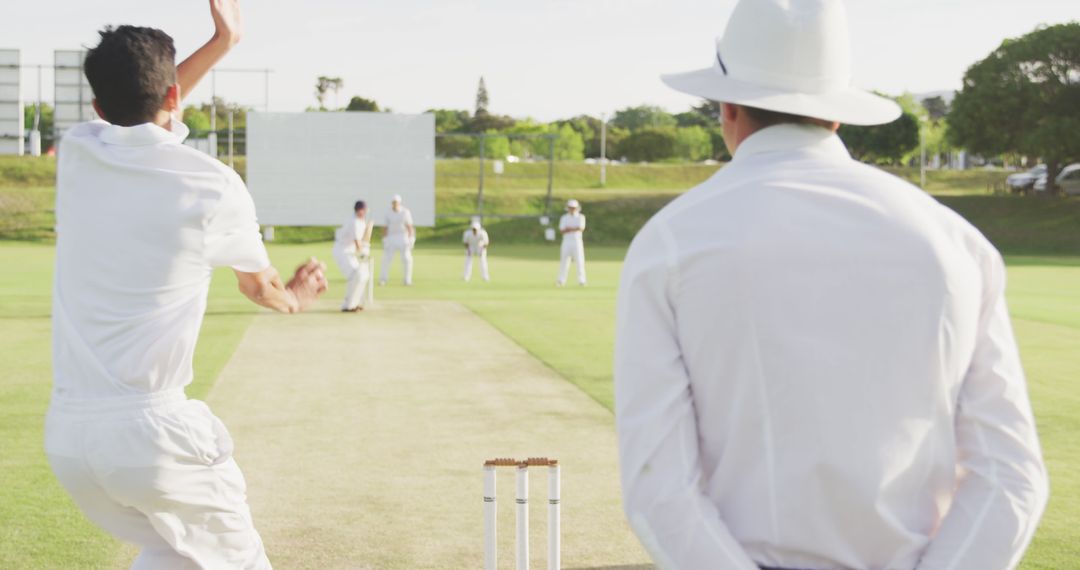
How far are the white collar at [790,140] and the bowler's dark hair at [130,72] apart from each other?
199 centimetres

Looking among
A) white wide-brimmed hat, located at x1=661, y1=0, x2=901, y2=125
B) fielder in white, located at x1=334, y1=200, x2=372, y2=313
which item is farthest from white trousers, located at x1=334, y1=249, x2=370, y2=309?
white wide-brimmed hat, located at x1=661, y1=0, x2=901, y2=125

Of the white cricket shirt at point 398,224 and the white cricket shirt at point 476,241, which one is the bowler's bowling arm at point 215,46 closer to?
the white cricket shirt at point 398,224

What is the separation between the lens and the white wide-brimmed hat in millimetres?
2496

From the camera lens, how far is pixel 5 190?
6481 centimetres

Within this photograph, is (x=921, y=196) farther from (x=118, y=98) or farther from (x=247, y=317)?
(x=247, y=317)

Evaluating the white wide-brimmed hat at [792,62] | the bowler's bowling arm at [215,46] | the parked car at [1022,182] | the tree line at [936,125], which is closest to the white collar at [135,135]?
the bowler's bowling arm at [215,46]

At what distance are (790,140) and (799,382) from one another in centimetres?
46

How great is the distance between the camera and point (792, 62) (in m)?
2.51

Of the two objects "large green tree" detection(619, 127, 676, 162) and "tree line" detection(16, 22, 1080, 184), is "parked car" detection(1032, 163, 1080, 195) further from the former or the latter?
"large green tree" detection(619, 127, 676, 162)

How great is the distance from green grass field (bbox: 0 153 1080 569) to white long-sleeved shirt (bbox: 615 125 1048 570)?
203 inches

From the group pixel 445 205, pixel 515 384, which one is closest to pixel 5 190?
pixel 445 205

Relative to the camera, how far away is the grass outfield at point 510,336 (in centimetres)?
768

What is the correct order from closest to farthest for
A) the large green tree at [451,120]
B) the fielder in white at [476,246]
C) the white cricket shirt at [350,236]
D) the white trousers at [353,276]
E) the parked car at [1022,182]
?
the white trousers at [353,276]
the white cricket shirt at [350,236]
the fielder in white at [476,246]
the parked car at [1022,182]
the large green tree at [451,120]

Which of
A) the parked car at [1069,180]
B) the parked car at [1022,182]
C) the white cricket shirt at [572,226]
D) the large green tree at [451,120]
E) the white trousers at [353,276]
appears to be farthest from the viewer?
the large green tree at [451,120]
